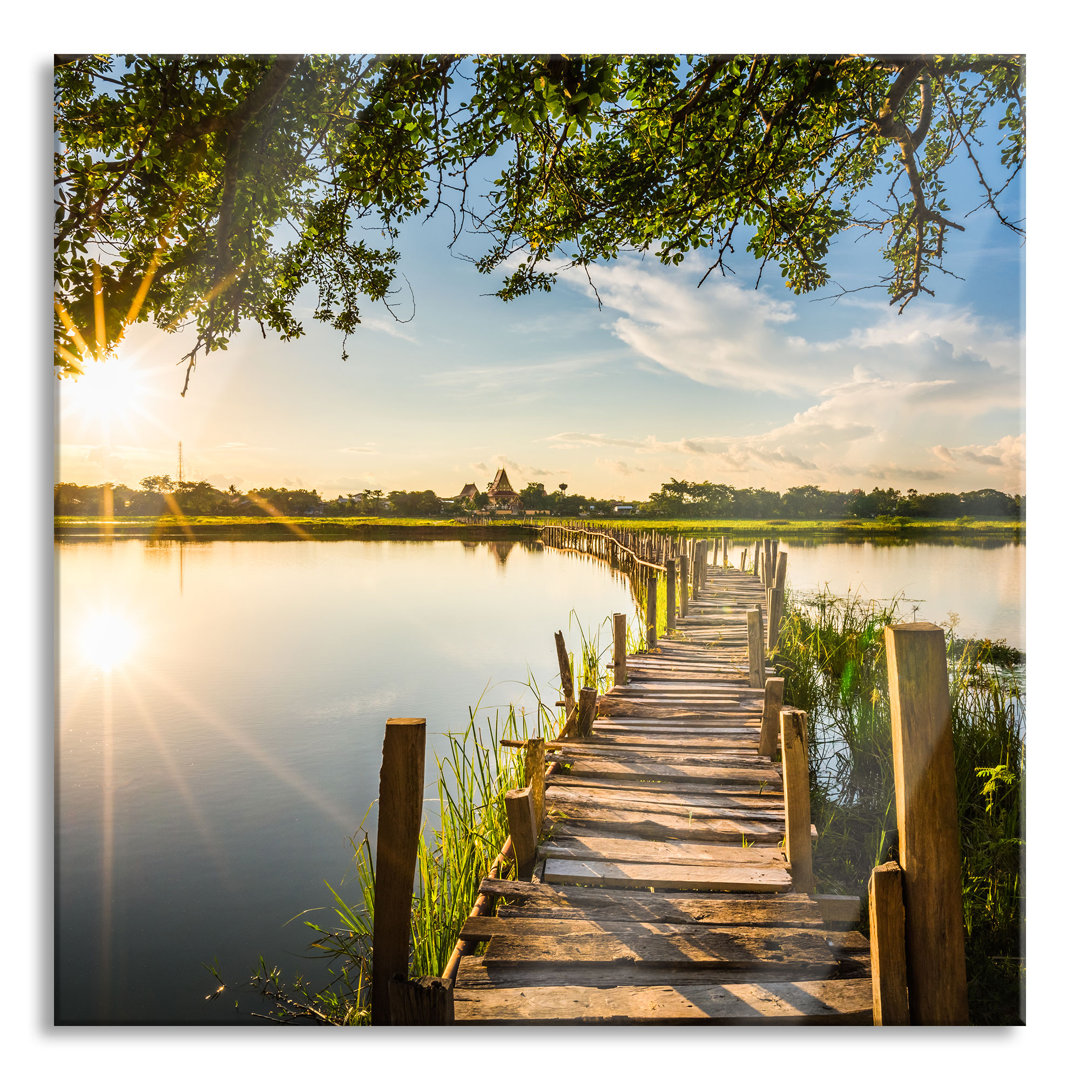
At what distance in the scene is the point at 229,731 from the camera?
6.51m

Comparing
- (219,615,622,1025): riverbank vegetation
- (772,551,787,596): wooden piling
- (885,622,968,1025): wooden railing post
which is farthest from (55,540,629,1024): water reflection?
(772,551,787,596): wooden piling

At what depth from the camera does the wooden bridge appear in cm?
180

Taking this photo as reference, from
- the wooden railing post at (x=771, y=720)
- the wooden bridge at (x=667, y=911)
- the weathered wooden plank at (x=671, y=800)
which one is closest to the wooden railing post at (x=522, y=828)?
the wooden bridge at (x=667, y=911)

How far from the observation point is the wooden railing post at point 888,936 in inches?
47.6

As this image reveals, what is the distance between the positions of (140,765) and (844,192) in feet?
21.3

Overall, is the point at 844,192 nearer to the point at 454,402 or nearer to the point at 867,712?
the point at 454,402

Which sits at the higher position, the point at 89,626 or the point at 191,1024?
the point at 89,626

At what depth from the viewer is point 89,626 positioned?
8.46 ft

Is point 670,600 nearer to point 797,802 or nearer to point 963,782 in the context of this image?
point 963,782

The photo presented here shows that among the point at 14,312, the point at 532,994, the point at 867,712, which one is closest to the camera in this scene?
the point at 532,994

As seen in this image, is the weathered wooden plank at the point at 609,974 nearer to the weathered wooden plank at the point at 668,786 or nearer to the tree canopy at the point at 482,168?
the weathered wooden plank at the point at 668,786

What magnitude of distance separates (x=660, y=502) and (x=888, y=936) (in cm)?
521

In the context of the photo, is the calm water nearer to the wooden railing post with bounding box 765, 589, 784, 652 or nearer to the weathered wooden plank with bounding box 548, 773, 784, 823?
the wooden railing post with bounding box 765, 589, 784, 652

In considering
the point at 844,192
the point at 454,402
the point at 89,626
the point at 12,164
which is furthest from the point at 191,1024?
the point at 844,192
